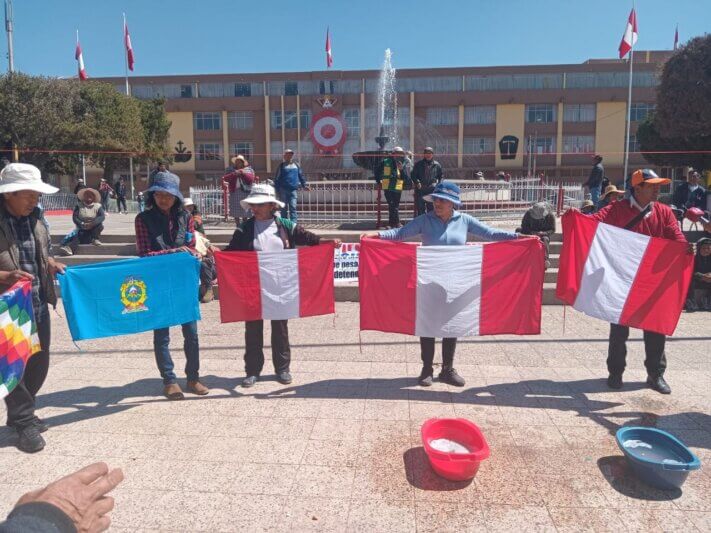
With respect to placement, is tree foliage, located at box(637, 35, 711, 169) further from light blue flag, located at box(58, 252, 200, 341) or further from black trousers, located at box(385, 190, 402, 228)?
light blue flag, located at box(58, 252, 200, 341)

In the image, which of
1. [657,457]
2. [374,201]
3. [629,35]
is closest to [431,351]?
[657,457]

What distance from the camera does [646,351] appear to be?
4914 millimetres

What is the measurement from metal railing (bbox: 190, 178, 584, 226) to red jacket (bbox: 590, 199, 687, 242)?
9.64 m

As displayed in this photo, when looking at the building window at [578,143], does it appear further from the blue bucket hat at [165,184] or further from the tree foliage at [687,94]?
the blue bucket hat at [165,184]

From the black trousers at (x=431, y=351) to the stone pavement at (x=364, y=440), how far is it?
0.25m

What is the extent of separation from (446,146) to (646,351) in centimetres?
5293

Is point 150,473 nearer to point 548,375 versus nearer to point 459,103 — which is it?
point 548,375

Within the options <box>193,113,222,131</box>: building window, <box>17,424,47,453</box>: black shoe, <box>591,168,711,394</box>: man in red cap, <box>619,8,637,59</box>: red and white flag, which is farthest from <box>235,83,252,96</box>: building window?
<box>17,424,47,453</box>: black shoe

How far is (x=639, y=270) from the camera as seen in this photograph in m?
4.81

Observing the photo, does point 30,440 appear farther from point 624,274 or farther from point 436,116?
point 436,116

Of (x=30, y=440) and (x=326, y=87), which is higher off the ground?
(x=326, y=87)

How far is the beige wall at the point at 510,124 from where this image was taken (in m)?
54.4

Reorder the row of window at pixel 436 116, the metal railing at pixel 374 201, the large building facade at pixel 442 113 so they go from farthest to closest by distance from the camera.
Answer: the row of window at pixel 436 116 → the large building facade at pixel 442 113 → the metal railing at pixel 374 201

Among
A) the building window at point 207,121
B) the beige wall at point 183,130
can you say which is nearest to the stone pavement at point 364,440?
the beige wall at point 183,130
